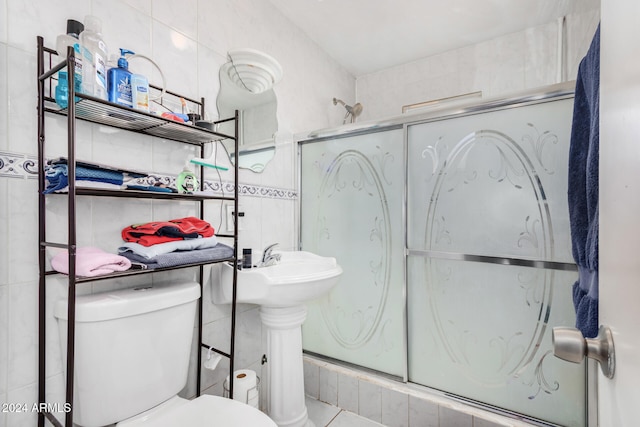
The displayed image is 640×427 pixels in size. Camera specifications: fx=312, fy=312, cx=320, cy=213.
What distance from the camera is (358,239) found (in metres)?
1.86

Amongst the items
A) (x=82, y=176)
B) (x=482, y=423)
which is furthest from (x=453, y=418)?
(x=82, y=176)

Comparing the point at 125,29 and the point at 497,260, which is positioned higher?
the point at 125,29

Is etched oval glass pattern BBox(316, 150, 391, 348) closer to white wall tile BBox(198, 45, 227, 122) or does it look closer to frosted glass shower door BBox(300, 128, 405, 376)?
frosted glass shower door BBox(300, 128, 405, 376)

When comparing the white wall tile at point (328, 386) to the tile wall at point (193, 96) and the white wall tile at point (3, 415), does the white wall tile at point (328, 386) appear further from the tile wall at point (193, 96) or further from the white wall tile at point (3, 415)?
the white wall tile at point (3, 415)

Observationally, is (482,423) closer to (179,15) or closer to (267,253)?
(267,253)

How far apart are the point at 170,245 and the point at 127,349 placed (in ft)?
1.12

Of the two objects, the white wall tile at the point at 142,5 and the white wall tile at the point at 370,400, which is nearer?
the white wall tile at the point at 142,5

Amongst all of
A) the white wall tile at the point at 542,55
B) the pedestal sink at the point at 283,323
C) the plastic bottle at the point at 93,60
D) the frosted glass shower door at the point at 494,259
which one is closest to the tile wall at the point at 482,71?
the white wall tile at the point at 542,55

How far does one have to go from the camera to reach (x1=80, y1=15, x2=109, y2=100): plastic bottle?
878 mm

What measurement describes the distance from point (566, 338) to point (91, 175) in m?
1.14

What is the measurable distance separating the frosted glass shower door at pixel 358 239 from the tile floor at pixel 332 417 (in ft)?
0.87

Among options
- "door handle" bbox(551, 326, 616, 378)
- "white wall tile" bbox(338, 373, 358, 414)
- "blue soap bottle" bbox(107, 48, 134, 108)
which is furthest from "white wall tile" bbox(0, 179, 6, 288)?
"white wall tile" bbox(338, 373, 358, 414)

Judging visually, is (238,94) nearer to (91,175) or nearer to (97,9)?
(97,9)

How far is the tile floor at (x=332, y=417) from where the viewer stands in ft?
5.37
